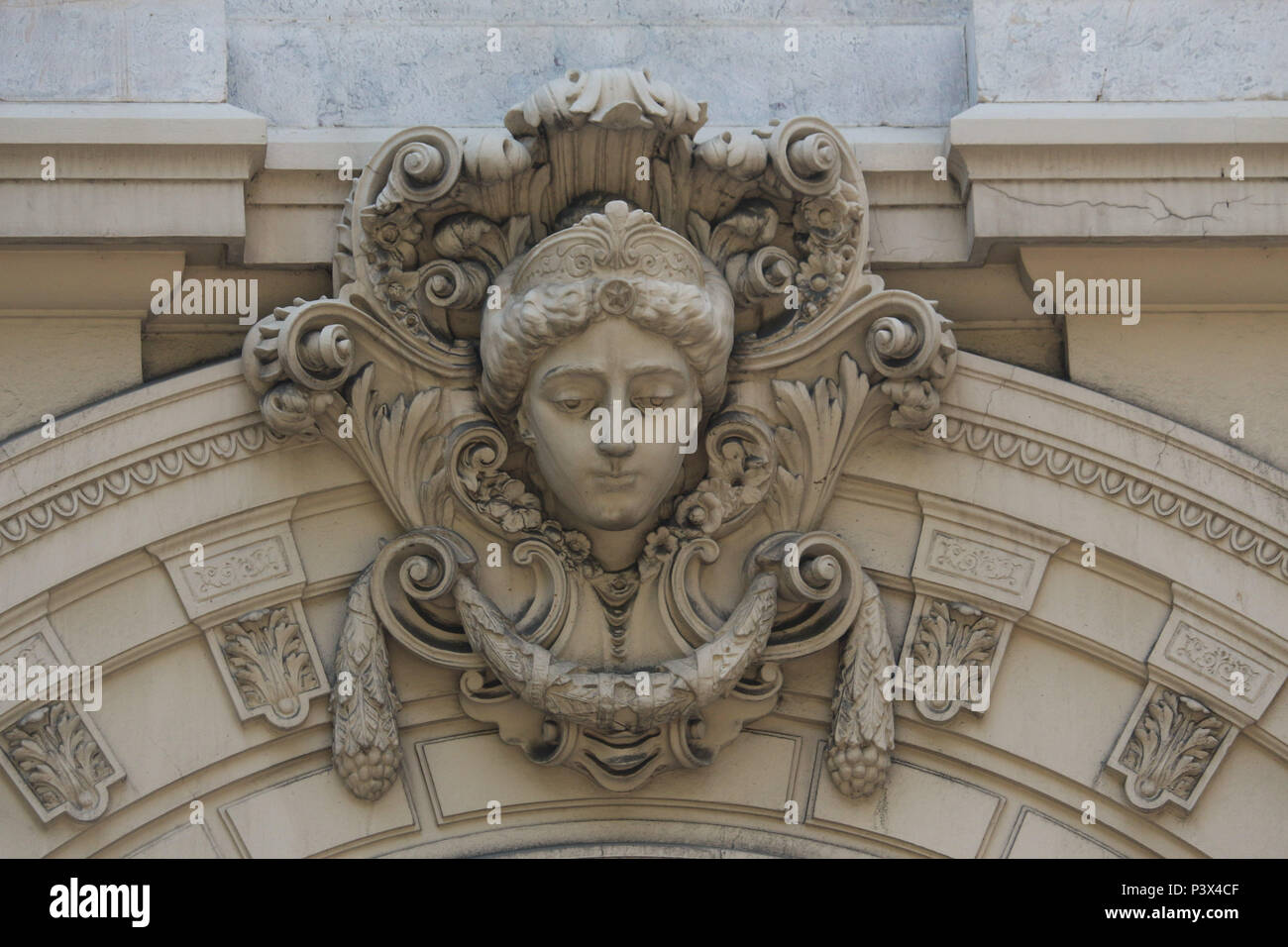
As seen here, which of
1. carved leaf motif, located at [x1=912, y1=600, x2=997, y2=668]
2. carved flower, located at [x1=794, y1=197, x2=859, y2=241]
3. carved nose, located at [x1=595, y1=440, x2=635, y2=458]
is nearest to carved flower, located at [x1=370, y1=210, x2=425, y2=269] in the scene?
carved nose, located at [x1=595, y1=440, x2=635, y2=458]

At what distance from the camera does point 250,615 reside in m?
6.31

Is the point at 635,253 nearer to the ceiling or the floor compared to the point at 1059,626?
nearer to the ceiling


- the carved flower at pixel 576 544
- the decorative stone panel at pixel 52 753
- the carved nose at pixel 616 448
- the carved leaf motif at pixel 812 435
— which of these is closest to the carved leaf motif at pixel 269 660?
the decorative stone panel at pixel 52 753

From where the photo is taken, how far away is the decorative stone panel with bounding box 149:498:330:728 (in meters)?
6.29

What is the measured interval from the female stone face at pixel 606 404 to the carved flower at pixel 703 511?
0.16 m

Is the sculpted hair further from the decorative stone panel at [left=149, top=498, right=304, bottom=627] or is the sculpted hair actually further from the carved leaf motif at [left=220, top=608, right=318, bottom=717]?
the carved leaf motif at [left=220, top=608, right=318, bottom=717]

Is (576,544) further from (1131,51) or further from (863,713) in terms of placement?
(1131,51)

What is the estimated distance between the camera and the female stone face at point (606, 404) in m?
6.15

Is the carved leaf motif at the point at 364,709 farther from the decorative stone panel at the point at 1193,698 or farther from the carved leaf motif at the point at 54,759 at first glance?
the decorative stone panel at the point at 1193,698

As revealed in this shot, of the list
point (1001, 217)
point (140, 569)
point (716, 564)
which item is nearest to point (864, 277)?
point (1001, 217)

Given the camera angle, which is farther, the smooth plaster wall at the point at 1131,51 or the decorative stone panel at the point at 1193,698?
the smooth plaster wall at the point at 1131,51

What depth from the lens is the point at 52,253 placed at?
6344 mm

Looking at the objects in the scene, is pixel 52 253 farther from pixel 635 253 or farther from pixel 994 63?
pixel 994 63

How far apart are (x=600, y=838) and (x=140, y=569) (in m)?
1.35
